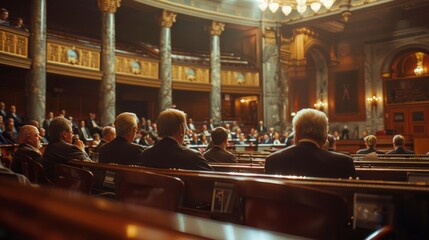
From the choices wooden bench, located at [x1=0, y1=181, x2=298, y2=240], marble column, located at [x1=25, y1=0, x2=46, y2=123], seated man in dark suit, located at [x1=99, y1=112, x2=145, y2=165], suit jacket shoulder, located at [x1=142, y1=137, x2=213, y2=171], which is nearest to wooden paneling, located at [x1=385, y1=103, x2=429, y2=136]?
marble column, located at [x1=25, y1=0, x2=46, y2=123]

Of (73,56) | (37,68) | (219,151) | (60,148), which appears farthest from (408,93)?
(60,148)

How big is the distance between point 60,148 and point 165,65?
12.0 meters

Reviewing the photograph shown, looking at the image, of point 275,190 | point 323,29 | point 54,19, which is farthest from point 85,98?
point 275,190

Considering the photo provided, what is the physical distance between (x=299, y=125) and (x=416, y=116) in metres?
18.1

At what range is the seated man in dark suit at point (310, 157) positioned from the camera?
239cm

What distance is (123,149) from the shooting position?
13.0 ft

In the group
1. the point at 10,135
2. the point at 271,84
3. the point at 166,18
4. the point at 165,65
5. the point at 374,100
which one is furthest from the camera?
the point at 374,100

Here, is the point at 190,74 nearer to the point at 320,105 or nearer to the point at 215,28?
the point at 215,28

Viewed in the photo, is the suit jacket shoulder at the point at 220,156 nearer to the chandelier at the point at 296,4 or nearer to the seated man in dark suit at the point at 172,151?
the seated man in dark suit at the point at 172,151

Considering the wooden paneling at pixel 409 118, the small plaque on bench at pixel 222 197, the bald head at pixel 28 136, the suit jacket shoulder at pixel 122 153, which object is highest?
the wooden paneling at pixel 409 118

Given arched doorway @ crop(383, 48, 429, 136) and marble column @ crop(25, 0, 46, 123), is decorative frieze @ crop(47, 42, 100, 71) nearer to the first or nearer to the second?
marble column @ crop(25, 0, 46, 123)

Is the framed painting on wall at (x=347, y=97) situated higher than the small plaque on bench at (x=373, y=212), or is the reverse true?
the framed painting on wall at (x=347, y=97)

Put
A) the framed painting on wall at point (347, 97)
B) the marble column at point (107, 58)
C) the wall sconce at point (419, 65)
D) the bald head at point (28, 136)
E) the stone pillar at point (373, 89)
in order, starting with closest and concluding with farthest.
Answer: the bald head at point (28, 136) < the marble column at point (107, 58) < the wall sconce at point (419, 65) < the stone pillar at point (373, 89) < the framed painting on wall at point (347, 97)

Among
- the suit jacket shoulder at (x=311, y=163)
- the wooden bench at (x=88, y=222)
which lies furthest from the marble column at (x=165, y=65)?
the wooden bench at (x=88, y=222)
